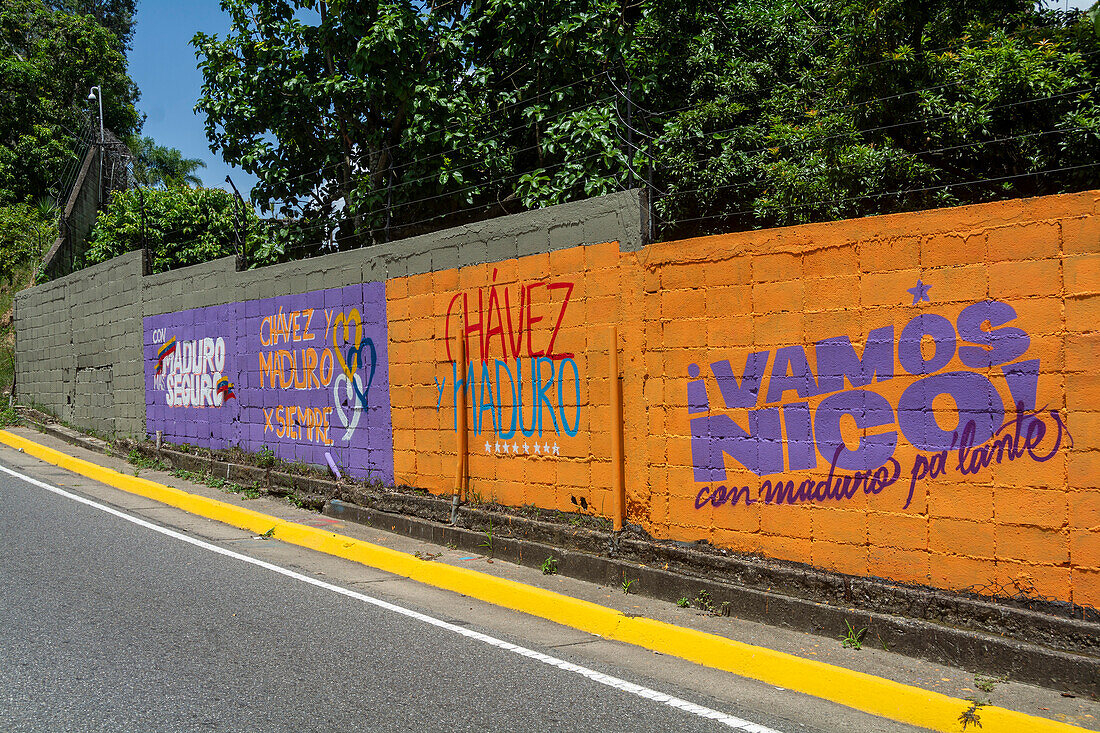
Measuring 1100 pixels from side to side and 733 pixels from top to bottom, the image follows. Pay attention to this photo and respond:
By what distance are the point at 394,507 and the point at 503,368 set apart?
2083 millimetres

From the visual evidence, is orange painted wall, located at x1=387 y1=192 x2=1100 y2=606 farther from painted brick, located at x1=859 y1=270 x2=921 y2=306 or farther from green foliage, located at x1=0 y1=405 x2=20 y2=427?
green foliage, located at x1=0 y1=405 x2=20 y2=427

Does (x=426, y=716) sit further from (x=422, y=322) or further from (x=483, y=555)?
(x=422, y=322)

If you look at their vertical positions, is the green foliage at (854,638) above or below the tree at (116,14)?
below

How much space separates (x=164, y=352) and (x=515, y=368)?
323 inches

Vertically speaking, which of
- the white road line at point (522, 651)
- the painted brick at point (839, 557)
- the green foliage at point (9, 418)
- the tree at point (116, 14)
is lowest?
the white road line at point (522, 651)

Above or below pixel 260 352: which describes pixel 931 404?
below

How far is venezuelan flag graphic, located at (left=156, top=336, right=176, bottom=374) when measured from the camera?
13.5 meters

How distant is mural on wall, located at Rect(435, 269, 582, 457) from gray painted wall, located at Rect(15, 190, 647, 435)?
0.42 metres

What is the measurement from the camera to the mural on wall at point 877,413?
16.1 ft

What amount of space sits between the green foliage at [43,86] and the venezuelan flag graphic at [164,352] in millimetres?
18950

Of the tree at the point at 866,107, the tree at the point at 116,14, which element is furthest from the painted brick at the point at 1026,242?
the tree at the point at 116,14

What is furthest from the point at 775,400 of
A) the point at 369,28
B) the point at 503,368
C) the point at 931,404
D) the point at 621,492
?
the point at 369,28

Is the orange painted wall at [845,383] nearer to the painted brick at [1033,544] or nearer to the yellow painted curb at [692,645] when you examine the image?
the painted brick at [1033,544]

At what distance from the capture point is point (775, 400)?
5.98m
